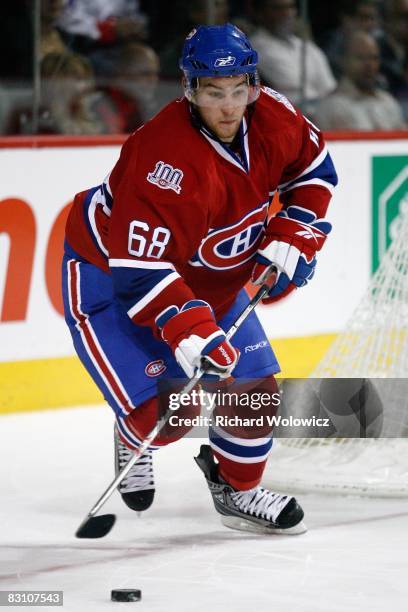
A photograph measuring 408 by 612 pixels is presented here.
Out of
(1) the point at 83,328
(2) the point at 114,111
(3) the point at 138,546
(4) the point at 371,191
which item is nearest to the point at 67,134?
(2) the point at 114,111

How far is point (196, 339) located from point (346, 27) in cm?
290

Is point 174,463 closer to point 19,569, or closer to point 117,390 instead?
point 117,390

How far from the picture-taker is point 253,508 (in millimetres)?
3000

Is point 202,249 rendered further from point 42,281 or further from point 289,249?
point 42,281

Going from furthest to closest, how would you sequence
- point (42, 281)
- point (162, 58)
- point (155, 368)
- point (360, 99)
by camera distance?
point (360, 99)
point (162, 58)
point (42, 281)
point (155, 368)

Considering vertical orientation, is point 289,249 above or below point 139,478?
above

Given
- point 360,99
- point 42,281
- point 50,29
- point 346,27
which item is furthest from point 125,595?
point 346,27

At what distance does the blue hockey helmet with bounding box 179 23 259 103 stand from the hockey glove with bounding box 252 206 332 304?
0.29m

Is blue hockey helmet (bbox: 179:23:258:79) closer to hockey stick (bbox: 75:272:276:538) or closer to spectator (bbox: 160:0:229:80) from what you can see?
hockey stick (bbox: 75:272:276:538)

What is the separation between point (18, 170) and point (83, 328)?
1379mm

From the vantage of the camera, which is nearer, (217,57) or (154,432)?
(217,57)

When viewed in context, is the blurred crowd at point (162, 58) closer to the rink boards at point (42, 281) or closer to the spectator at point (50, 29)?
the spectator at point (50, 29)

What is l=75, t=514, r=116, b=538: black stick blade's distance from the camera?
106 inches

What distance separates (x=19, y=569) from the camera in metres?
2.69
